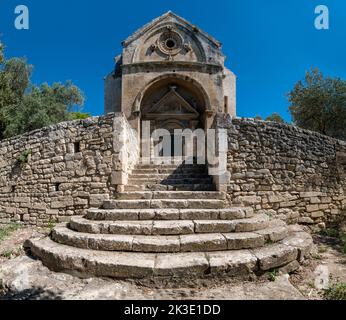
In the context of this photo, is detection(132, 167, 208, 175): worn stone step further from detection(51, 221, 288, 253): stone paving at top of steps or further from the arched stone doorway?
the arched stone doorway

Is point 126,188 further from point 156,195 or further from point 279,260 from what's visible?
point 279,260

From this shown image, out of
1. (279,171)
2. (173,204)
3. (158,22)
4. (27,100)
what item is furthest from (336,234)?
(27,100)

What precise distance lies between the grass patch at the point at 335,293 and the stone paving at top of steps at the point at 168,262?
595 mm

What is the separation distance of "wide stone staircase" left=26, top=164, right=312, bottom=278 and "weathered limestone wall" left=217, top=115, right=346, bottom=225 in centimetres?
121

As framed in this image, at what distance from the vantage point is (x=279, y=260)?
3404 mm

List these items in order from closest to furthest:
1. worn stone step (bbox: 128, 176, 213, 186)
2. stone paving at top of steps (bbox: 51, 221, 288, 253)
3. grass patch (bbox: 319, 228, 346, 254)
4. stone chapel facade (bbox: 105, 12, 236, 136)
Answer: stone paving at top of steps (bbox: 51, 221, 288, 253) < grass patch (bbox: 319, 228, 346, 254) < worn stone step (bbox: 128, 176, 213, 186) < stone chapel facade (bbox: 105, 12, 236, 136)

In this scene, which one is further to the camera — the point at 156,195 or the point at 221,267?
the point at 156,195

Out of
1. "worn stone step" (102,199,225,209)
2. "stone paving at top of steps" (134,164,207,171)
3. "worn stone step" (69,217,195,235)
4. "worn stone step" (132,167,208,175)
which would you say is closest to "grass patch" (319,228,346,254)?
"worn stone step" (102,199,225,209)

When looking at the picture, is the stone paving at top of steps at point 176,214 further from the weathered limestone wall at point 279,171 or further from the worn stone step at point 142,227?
the weathered limestone wall at point 279,171

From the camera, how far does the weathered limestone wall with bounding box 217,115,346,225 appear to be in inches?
236

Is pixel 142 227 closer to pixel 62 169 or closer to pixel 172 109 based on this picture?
pixel 62 169
